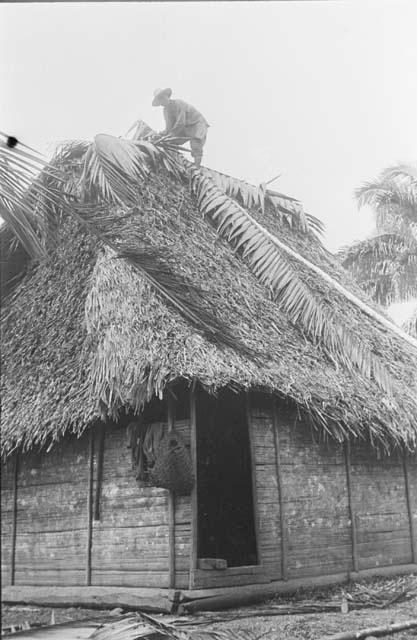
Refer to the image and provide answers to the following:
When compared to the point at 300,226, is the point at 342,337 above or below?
below

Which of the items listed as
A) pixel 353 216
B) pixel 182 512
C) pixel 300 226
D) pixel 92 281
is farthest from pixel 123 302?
pixel 300 226

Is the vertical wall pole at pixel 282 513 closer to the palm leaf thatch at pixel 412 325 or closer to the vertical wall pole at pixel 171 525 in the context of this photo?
the vertical wall pole at pixel 171 525

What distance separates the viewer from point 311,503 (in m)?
7.24

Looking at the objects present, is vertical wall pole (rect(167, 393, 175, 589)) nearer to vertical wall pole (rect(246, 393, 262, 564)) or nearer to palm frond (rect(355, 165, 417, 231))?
vertical wall pole (rect(246, 393, 262, 564))

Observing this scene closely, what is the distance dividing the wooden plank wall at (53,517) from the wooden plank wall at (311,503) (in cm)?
198

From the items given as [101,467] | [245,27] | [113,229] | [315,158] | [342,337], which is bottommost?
[101,467]

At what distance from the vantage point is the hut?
6.22 meters

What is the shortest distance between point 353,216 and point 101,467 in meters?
4.33

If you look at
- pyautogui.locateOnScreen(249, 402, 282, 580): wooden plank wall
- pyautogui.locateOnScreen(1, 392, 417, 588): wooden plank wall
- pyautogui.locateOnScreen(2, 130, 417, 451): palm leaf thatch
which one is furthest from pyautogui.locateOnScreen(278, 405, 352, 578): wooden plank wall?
pyautogui.locateOnScreen(2, 130, 417, 451): palm leaf thatch

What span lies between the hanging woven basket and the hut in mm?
27

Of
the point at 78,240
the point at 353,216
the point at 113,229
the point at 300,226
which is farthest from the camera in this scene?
the point at 300,226

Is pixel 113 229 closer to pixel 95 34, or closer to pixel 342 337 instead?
pixel 95 34

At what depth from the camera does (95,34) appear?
17.7ft

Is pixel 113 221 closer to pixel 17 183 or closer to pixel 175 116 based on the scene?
pixel 175 116
